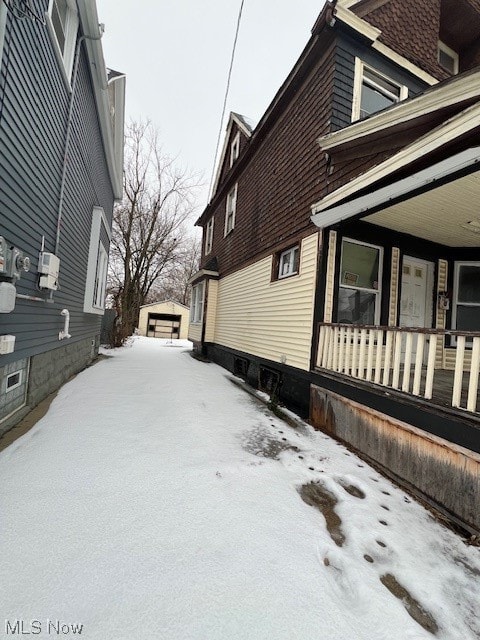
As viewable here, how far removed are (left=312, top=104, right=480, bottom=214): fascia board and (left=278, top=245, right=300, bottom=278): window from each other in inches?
63.0

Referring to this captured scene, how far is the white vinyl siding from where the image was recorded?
4.80m

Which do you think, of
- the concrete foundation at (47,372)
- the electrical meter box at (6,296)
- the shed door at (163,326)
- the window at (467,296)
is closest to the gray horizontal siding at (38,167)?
the concrete foundation at (47,372)

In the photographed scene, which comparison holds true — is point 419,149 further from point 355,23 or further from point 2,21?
point 2,21

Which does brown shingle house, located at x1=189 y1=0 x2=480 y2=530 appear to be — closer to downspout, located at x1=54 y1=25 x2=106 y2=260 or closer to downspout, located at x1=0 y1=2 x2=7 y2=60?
downspout, located at x1=0 y1=2 x2=7 y2=60

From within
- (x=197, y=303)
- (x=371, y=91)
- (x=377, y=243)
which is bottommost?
(x=197, y=303)

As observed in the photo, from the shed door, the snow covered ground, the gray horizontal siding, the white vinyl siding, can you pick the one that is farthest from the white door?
the shed door

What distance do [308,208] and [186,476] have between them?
4.35 m

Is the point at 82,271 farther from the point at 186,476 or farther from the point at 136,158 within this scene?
the point at 136,158

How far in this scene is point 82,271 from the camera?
6.40 metres

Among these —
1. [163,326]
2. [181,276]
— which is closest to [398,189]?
[163,326]

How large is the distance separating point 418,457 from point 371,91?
593 cm

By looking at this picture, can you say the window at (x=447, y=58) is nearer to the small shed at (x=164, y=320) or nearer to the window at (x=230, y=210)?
the window at (x=230, y=210)

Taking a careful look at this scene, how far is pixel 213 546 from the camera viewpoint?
70.5 inches

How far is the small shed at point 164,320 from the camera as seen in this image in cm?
2509
